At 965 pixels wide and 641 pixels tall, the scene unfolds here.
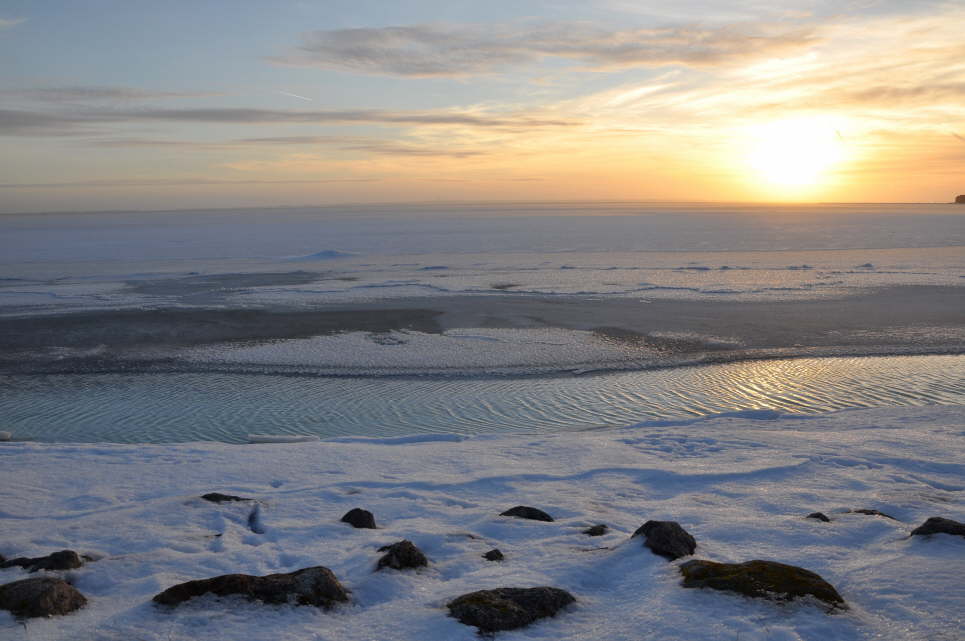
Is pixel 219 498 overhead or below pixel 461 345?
below

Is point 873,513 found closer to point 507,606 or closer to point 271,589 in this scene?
point 507,606

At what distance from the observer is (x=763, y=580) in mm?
4188

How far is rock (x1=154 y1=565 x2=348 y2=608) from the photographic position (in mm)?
4164

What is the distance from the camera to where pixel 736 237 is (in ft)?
148

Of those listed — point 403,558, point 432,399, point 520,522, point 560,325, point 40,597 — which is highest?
point 560,325

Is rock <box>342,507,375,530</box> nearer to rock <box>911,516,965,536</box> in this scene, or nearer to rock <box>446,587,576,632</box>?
rock <box>446,587,576,632</box>

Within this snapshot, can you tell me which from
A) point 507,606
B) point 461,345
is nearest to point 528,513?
point 507,606

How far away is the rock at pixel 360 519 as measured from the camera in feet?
18.8

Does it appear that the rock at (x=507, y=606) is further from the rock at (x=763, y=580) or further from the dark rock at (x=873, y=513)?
the dark rock at (x=873, y=513)

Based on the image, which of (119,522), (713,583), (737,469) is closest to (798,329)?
(737,469)

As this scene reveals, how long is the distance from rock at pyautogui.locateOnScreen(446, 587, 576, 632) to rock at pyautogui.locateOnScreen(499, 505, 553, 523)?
1.57 meters

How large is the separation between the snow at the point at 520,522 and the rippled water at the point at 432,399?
3.84 ft


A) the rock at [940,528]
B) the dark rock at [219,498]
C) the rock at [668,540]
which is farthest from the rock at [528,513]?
the rock at [940,528]

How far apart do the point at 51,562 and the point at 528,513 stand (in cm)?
333
